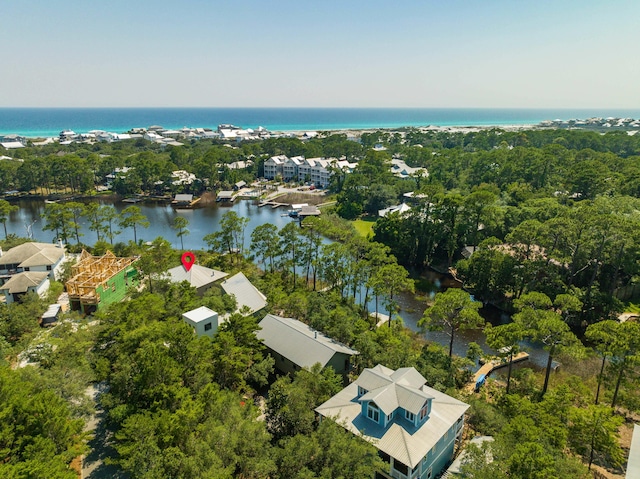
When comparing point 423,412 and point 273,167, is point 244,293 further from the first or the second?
point 273,167

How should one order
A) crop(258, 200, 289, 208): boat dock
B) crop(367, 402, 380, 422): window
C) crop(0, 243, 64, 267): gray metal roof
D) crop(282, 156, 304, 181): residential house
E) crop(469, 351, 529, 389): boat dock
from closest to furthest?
crop(367, 402, 380, 422): window → crop(469, 351, 529, 389): boat dock → crop(0, 243, 64, 267): gray metal roof → crop(258, 200, 289, 208): boat dock → crop(282, 156, 304, 181): residential house

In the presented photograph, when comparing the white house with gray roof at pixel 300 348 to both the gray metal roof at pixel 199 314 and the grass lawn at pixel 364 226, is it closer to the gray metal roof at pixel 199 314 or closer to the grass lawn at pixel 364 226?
the gray metal roof at pixel 199 314

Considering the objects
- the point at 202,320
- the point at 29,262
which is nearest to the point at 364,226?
the point at 202,320

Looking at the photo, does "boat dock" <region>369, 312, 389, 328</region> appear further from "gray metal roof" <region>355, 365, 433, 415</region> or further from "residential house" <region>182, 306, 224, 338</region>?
"residential house" <region>182, 306, 224, 338</region>

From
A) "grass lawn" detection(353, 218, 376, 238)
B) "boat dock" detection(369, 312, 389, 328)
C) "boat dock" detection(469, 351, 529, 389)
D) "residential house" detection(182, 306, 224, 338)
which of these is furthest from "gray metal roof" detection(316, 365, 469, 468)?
"grass lawn" detection(353, 218, 376, 238)

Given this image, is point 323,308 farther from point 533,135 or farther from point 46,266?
point 533,135

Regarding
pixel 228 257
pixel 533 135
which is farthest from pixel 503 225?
pixel 533 135

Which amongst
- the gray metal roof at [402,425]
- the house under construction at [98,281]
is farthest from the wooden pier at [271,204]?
the gray metal roof at [402,425]
